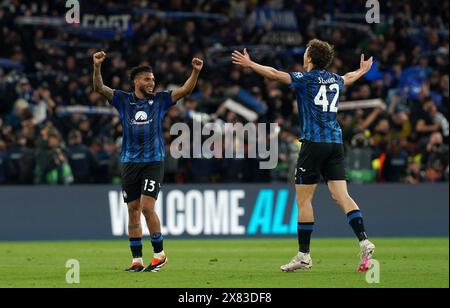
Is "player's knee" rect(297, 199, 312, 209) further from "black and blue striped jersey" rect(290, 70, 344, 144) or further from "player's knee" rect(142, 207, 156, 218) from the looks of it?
"player's knee" rect(142, 207, 156, 218)

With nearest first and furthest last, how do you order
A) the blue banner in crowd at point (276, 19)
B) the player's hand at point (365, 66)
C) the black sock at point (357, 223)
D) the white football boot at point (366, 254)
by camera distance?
the white football boot at point (366, 254) < the black sock at point (357, 223) < the player's hand at point (365, 66) < the blue banner in crowd at point (276, 19)

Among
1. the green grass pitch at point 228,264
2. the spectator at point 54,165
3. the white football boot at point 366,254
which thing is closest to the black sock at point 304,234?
the green grass pitch at point 228,264

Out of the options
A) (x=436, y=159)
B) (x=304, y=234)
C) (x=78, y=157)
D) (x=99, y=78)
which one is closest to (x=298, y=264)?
(x=304, y=234)

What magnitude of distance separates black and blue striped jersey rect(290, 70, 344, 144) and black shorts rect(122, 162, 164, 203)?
70.8 inches

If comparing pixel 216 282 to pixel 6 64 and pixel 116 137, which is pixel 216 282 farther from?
pixel 6 64

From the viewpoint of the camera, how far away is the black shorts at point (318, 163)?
13461 mm

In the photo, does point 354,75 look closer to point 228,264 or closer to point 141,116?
point 141,116

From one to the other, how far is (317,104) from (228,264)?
2.99 metres

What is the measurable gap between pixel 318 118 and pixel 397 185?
10.2 m

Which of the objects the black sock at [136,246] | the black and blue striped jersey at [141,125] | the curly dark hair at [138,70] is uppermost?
the curly dark hair at [138,70]

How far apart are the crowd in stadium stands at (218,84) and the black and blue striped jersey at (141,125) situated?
347 inches

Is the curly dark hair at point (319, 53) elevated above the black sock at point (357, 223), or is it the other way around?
the curly dark hair at point (319, 53)

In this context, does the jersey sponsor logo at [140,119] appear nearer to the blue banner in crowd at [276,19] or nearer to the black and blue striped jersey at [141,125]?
the black and blue striped jersey at [141,125]

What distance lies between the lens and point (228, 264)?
1541cm
